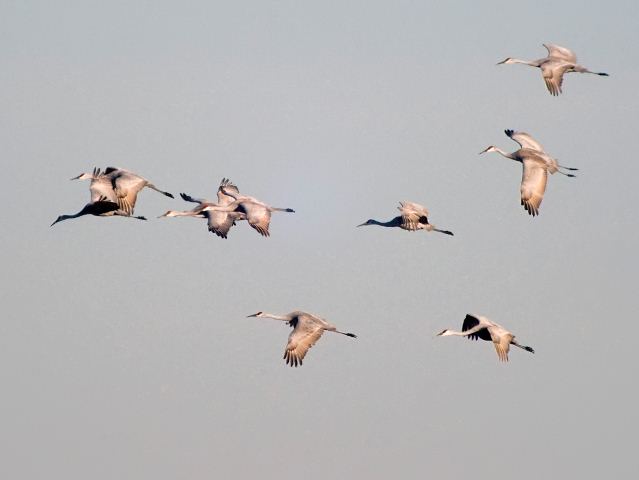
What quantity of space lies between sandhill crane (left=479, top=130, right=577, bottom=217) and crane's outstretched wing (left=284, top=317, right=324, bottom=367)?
28.0ft

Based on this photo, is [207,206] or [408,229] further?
[207,206]

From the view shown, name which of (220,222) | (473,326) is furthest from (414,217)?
(220,222)

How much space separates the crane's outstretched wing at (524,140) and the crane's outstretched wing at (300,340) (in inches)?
405

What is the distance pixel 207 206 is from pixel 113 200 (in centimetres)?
667

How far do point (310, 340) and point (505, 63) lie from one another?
48.1 ft

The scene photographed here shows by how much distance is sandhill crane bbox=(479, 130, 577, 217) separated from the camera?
70375 mm

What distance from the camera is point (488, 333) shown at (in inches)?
2822

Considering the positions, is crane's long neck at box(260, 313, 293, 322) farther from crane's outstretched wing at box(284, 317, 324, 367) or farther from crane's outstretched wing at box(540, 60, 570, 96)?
crane's outstretched wing at box(540, 60, 570, 96)

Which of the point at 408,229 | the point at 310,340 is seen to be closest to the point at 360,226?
the point at 408,229

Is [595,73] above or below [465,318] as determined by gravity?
above

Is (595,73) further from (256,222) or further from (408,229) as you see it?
(256,222)

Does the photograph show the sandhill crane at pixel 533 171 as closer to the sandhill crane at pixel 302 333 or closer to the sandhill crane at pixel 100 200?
the sandhill crane at pixel 302 333

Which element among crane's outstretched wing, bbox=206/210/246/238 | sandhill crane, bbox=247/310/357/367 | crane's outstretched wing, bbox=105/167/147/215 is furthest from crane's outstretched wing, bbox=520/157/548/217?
crane's outstretched wing, bbox=105/167/147/215

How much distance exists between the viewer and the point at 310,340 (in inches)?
2766
